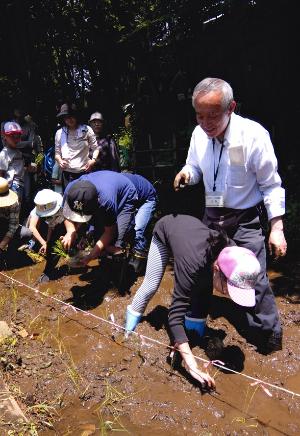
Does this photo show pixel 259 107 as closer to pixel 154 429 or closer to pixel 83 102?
pixel 154 429

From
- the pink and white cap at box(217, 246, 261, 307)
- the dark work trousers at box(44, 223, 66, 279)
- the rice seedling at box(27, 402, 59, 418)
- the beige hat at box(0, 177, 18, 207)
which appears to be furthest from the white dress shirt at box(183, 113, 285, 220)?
the beige hat at box(0, 177, 18, 207)

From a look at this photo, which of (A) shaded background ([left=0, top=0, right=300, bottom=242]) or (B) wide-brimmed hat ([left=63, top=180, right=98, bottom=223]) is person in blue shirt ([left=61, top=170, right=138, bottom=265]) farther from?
(A) shaded background ([left=0, top=0, right=300, bottom=242])

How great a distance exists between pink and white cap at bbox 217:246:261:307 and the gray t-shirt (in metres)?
3.92

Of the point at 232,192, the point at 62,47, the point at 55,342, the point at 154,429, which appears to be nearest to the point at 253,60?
the point at 232,192

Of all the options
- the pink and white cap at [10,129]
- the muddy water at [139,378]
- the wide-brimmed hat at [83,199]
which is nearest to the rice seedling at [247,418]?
the muddy water at [139,378]

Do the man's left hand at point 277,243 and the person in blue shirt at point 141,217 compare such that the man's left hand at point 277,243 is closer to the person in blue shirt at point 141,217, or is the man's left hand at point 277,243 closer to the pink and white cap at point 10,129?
the person in blue shirt at point 141,217

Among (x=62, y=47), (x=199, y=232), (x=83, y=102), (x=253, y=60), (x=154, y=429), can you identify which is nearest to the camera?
(x=154, y=429)

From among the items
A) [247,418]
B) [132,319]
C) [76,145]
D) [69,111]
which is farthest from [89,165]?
[247,418]

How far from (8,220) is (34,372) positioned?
2444 millimetres

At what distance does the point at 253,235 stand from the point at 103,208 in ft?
4.72

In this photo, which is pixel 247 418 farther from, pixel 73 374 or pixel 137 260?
pixel 137 260

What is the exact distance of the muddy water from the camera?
2.71 meters

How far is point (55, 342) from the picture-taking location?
3.58 meters

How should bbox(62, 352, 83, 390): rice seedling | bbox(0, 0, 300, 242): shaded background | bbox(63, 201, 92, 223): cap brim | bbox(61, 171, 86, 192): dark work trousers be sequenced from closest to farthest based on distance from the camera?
bbox(62, 352, 83, 390): rice seedling
bbox(63, 201, 92, 223): cap brim
bbox(61, 171, 86, 192): dark work trousers
bbox(0, 0, 300, 242): shaded background
